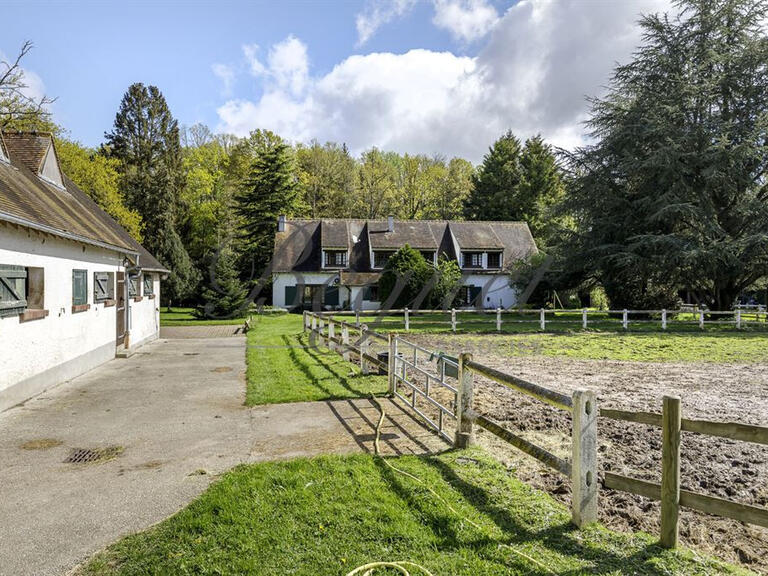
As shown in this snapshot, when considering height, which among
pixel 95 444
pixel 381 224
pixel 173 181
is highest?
pixel 173 181

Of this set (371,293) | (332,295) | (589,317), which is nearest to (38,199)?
(332,295)

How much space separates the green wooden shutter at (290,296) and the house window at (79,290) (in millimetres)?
22502

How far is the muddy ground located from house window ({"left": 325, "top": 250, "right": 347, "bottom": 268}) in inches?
961

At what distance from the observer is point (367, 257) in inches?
1391

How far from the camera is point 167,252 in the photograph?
35281 mm

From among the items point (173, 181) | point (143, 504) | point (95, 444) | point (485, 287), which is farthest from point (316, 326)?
point (173, 181)

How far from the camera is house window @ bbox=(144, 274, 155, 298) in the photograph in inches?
654

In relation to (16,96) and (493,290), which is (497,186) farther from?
(16,96)

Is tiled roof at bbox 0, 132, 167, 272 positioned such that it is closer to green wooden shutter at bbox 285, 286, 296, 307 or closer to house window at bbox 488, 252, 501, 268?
green wooden shutter at bbox 285, 286, 296, 307

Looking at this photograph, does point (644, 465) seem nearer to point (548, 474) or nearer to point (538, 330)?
point (548, 474)

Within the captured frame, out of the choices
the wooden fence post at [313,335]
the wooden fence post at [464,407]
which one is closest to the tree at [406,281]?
the wooden fence post at [313,335]

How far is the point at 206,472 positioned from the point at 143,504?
2.48 feet

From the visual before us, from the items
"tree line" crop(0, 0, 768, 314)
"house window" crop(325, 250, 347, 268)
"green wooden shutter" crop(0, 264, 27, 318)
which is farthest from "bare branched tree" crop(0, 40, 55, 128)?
"house window" crop(325, 250, 347, 268)

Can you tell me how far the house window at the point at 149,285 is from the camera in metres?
16.6
